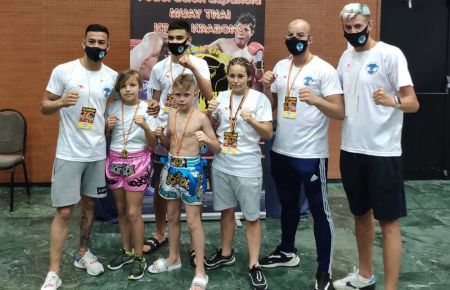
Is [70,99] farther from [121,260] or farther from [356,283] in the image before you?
[356,283]

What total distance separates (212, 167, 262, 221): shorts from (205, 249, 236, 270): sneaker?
1.48 feet

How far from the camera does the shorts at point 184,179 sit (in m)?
3.07

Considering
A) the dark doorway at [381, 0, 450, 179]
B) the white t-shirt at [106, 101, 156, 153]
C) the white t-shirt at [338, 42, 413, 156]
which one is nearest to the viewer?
the white t-shirt at [338, 42, 413, 156]

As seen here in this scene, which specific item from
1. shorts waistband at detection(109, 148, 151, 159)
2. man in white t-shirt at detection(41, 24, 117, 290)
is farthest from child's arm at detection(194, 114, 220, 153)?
man in white t-shirt at detection(41, 24, 117, 290)

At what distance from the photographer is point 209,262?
11.2ft

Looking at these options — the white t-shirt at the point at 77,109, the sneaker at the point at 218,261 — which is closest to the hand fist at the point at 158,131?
the white t-shirt at the point at 77,109

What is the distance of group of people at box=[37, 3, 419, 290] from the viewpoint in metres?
2.71

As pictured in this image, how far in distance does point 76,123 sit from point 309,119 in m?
1.49

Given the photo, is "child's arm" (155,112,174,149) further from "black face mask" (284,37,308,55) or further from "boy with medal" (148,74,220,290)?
"black face mask" (284,37,308,55)

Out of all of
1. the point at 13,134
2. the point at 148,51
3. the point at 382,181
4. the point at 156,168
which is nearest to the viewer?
the point at 382,181

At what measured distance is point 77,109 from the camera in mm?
2992

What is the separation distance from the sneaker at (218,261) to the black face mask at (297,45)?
5.07ft

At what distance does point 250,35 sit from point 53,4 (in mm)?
2324

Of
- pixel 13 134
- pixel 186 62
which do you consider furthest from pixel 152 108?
pixel 13 134
